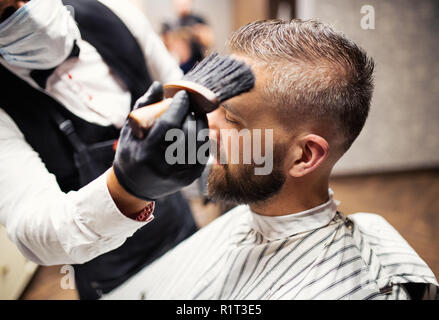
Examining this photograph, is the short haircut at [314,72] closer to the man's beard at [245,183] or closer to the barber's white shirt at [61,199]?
the man's beard at [245,183]

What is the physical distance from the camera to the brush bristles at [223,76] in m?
0.59

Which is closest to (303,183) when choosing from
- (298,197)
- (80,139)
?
(298,197)

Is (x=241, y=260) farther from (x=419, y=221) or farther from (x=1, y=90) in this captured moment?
(x=1, y=90)

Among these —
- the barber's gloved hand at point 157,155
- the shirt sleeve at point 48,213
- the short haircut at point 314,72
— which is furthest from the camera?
the short haircut at point 314,72

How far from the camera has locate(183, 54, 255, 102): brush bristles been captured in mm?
592

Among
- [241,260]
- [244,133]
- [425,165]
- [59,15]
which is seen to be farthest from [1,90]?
[425,165]

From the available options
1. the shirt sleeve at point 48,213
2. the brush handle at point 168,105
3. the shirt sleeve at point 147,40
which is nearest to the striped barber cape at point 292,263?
the shirt sleeve at point 48,213

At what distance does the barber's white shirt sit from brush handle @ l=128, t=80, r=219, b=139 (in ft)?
0.55

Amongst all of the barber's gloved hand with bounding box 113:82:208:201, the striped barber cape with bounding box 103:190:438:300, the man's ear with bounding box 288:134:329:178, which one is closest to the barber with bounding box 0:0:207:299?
the barber's gloved hand with bounding box 113:82:208:201

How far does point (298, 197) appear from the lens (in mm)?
901

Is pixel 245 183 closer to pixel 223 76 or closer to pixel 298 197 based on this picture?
pixel 298 197

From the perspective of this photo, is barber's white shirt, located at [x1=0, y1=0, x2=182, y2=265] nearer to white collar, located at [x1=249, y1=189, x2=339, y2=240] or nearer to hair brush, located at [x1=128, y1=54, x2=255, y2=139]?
hair brush, located at [x1=128, y1=54, x2=255, y2=139]

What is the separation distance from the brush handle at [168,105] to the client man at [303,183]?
0.23 metres
